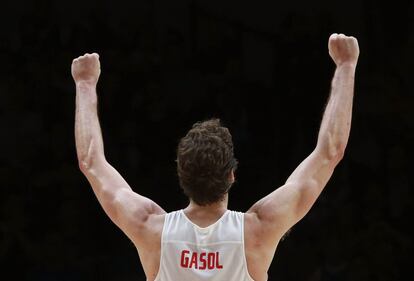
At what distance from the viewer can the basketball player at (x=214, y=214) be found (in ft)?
9.04

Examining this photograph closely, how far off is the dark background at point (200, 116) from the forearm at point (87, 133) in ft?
11.4

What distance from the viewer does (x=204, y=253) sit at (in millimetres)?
2758

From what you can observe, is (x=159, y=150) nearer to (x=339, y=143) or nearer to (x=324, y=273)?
(x=324, y=273)

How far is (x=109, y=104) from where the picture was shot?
7.04 m

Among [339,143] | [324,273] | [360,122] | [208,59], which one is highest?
[208,59]

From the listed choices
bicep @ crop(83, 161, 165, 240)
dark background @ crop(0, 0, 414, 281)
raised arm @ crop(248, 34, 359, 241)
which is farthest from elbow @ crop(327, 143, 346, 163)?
dark background @ crop(0, 0, 414, 281)

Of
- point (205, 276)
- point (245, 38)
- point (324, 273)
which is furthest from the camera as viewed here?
point (245, 38)

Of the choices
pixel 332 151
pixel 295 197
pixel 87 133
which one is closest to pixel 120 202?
pixel 87 133

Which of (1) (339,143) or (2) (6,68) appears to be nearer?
(1) (339,143)

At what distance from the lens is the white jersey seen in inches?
108

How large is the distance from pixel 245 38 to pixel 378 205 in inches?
82.0

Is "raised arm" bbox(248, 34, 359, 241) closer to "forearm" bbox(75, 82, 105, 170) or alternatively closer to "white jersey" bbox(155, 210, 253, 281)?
"white jersey" bbox(155, 210, 253, 281)

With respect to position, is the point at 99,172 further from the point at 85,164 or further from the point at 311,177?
the point at 311,177

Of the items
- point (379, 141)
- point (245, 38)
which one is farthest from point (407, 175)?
point (245, 38)
